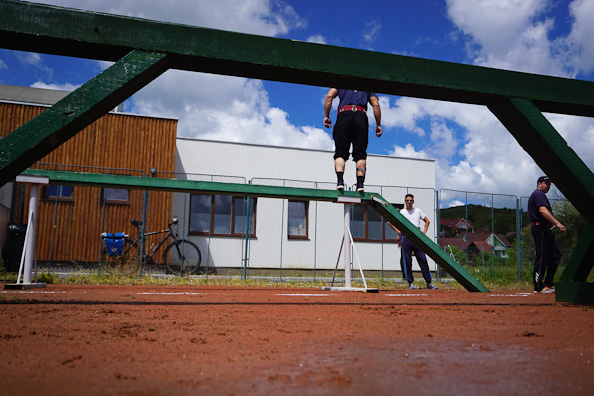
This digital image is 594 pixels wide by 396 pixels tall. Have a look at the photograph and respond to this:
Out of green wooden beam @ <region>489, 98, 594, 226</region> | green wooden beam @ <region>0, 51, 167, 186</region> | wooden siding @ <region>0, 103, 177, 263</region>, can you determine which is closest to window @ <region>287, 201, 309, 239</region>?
wooden siding @ <region>0, 103, 177, 263</region>

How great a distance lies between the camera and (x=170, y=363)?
159 cm

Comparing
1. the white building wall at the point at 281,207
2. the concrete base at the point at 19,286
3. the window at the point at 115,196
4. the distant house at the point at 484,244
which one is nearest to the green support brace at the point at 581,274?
the concrete base at the point at 19,286

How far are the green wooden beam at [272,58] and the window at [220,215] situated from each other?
35.8ft

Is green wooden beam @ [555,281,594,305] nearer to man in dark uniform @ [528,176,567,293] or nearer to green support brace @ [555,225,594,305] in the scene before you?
green support brace @ [555,225,594,305]

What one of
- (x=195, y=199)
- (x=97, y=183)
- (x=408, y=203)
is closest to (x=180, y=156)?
(x=195, y=199)

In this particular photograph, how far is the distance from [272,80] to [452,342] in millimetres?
2080

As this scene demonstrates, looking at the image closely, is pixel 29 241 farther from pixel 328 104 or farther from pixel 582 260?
pixel 582 260

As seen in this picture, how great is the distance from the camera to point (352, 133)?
589 centimetres


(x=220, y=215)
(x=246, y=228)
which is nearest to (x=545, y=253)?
(x=246, y=228)

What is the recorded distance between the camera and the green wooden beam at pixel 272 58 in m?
2.79

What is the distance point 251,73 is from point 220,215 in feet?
38.0

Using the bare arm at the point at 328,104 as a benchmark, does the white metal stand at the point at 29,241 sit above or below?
below

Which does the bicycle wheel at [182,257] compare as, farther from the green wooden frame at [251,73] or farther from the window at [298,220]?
the green wooden frame at [251,73]

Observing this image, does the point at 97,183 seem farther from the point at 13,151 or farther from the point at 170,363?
the point at 170,363
